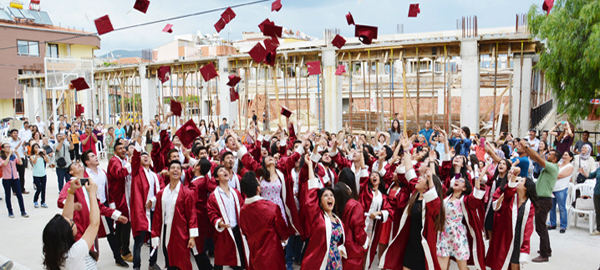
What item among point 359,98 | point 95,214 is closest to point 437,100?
point 359,98

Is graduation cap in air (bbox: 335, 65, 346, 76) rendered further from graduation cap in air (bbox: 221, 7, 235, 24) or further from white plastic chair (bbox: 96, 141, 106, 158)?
white plastic chair (bbox: 96, 141, 106, 158)

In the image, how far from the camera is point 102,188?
558 centimetres

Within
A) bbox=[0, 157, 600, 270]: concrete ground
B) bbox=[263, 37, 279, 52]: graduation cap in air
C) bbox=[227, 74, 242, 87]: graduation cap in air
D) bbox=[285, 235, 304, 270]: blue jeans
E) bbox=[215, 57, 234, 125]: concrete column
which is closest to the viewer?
bbox=[285, 235, 304, 270]: blue jeans

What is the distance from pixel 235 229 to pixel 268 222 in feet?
2.34

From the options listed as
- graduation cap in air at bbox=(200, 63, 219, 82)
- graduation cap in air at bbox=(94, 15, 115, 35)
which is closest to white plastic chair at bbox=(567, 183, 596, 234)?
graduation cap in air at bbox=(200, 63, 219, 82)

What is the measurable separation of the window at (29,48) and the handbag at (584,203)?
36.4m

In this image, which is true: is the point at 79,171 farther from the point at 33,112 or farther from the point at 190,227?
the point at 33,112

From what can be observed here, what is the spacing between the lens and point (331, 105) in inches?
594

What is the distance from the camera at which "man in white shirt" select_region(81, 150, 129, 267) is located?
5500 mm

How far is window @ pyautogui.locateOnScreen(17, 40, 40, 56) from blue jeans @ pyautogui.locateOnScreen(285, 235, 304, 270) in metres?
34.6

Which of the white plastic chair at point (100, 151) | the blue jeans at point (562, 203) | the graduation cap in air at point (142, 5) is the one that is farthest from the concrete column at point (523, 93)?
the white plastic chair at point (100, 151)

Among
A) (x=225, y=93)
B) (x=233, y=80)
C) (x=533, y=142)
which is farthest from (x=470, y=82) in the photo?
(x=225, y=93)

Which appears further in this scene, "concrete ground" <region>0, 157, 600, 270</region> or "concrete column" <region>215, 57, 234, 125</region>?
"concrete column" <region>215, 57, 234, 125</region>

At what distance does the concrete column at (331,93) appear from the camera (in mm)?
14836
